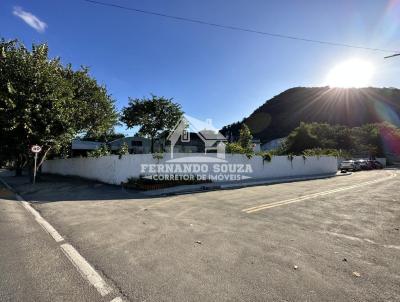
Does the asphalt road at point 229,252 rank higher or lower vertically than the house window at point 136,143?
lower

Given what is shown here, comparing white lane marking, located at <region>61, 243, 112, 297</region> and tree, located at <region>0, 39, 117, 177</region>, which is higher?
tree, located at <region>0, 39, 117, 177</region>

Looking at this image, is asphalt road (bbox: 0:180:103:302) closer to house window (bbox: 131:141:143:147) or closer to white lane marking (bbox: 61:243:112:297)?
white lane marking (bbox: 61:243:112:297)

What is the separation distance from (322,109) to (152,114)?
9073 cm

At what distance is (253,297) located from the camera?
3.62m

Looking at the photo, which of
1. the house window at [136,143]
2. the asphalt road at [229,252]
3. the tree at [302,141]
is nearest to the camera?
the asphalt road at [229,252]

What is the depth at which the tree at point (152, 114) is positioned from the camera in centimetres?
3681

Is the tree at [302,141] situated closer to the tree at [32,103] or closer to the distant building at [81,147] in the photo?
the distant building at [81,147]

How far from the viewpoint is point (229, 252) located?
537cm

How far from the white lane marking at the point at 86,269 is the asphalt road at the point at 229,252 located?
13 cm

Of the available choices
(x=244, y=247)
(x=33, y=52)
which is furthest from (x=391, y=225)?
(x=33, y=52)

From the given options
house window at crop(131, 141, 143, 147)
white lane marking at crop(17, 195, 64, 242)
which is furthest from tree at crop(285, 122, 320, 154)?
white lane marking at crop(17, 195, 64, 242)

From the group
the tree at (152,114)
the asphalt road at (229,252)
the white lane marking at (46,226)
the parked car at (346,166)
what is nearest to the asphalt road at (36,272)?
the asphalt road at (229,252)

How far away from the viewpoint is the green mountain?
348ft

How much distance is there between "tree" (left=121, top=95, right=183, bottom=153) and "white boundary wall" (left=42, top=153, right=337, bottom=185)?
10020mm
